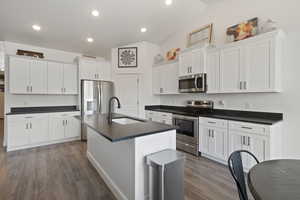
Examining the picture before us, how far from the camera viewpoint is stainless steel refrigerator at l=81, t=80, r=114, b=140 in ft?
15.0

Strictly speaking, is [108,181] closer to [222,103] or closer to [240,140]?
[240,140]

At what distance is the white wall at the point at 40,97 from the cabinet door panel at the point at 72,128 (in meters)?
0.77

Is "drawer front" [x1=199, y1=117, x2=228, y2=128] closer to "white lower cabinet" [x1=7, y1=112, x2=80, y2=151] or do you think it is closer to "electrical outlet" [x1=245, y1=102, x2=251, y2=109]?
"electrical outlet" [x1=245, y1=102, x2=251, y2=109]

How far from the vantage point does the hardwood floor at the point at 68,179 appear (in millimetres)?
2049

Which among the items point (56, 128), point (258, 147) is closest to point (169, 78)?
point (258, 147)

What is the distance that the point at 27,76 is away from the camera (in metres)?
4.05

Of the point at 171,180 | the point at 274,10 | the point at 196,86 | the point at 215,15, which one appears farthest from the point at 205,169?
the point at 215,15

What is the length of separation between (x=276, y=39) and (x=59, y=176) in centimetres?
433

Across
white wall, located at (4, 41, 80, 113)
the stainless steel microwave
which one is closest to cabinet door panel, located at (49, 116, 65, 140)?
white wall, located at (4, 41, 80, 113)

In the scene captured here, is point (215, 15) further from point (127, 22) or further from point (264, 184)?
point (264, 184)

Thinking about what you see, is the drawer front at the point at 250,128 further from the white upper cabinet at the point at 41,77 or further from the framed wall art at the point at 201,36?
the white upper cabinet at the point at 41,77

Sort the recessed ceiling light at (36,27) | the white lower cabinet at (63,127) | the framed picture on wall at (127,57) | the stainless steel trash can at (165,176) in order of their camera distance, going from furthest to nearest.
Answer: the framed picture on wall at (127,57), the white lower cabinet at (63,127), the recessed ceiling light at (36,27), the stainless steel trash can at (165,176)

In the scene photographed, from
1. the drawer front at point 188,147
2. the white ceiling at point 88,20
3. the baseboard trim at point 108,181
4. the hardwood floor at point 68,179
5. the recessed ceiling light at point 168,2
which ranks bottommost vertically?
the hardwood floor at point 68,179

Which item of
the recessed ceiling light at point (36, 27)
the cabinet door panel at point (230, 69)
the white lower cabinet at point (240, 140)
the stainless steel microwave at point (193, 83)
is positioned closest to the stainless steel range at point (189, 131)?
the white lower cabinet at point (240, 140)
